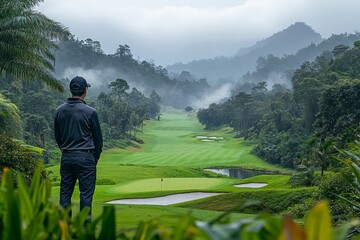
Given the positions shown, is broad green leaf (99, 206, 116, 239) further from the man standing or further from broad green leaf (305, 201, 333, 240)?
the man standing

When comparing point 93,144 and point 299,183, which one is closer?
point 93,144

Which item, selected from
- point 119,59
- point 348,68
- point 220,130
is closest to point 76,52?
point 119,59

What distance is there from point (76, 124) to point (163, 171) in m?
37.1

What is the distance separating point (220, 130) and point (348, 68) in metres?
46.1

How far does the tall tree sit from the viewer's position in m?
16.4

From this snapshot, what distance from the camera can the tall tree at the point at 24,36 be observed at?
16375mm

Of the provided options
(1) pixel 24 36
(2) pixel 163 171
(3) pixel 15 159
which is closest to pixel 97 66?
(2) pixel 163 171

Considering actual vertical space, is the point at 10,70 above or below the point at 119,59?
below

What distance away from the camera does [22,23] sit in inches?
619

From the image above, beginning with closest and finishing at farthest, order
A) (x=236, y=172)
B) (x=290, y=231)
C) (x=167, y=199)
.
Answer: (x=290, y=231)
(x=167, y=199)
(x=236, y=172)

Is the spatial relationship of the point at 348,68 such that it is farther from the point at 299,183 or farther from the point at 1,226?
the point at 1,226

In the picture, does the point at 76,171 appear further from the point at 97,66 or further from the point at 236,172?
the point at 97,66

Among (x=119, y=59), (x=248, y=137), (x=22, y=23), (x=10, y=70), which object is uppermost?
(x=119, y=59)

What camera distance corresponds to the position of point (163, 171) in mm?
42188
